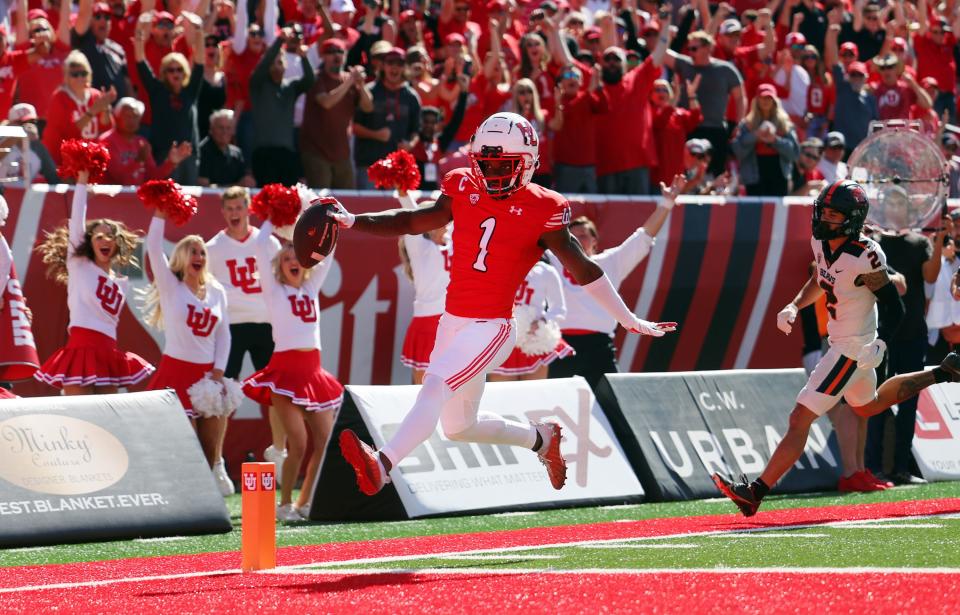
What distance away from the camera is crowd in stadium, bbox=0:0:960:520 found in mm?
11086

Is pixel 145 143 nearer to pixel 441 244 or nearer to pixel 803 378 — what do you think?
pixel 441 244

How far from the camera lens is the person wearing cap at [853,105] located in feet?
59.5

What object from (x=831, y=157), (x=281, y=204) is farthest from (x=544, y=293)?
(x=831, y=157)

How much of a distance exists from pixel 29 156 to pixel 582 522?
4.77m

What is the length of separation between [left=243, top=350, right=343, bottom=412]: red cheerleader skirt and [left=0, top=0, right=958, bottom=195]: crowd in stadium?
2.48 meters

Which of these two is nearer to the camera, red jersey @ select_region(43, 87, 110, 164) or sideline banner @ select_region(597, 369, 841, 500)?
sideline banner @ select_region(597, 369, 841, 500)

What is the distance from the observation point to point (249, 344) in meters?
12.2

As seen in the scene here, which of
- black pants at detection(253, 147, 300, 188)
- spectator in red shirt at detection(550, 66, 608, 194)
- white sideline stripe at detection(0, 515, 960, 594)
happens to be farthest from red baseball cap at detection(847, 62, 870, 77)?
white sideline stripe at detection(0, 515, 960, 594)

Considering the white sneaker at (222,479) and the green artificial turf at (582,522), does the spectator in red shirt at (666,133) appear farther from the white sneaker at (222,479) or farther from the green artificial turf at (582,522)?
the white sneaker at (222,479)

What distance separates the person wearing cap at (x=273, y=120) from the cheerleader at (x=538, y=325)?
2365mm

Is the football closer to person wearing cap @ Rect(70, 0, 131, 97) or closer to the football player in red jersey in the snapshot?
the football player in red jersey

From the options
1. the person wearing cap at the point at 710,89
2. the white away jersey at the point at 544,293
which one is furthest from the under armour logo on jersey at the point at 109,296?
the person wearing cap at the point at 710,89

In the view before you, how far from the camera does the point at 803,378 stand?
12.5 meters

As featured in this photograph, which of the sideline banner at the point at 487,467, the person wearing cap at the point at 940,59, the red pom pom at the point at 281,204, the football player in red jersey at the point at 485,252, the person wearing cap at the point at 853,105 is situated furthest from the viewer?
the person wearing cap at the point at 940,59
